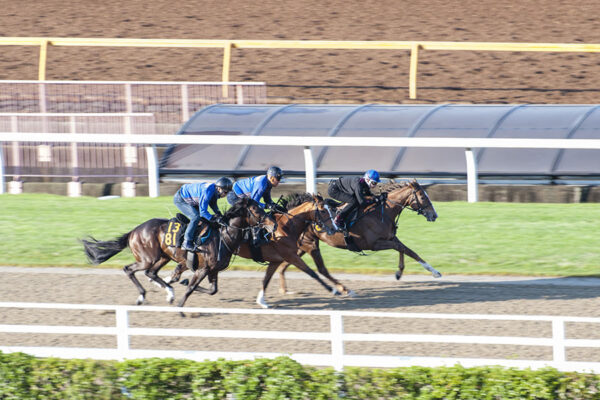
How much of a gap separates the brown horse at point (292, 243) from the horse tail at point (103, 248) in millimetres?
680

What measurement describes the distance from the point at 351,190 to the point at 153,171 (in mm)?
5485

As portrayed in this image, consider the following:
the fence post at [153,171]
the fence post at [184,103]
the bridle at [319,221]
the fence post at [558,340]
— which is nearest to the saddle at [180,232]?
the bridle at [319,221]

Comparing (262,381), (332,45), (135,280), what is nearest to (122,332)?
(262,381)

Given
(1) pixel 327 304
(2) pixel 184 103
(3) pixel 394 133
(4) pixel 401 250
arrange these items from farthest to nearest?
(2) pixel 184 103 → (3) pixel 394 133 → (4) pixel 401 250 → (1) pixel 327 304

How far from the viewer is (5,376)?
26.7 feet

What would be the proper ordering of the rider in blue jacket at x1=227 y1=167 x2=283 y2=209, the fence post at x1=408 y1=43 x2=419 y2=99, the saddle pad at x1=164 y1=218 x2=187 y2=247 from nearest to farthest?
the saddle pad at x1=164 y1=218 x2=187 y2=247 → the rider in blue jacket at x1=227 y1=167 x2=283 y2=209 → the fence post at x1=408 y1=43 x2=419 y2=99

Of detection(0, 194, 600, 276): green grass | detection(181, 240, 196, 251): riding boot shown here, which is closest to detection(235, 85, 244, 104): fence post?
detection(0, 194, 600, 276): green grass

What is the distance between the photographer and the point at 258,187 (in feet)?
36.3

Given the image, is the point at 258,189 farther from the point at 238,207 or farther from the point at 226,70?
the point at 226,70

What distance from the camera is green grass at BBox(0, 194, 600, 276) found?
42.1 feet

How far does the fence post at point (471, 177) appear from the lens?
50.1 ft

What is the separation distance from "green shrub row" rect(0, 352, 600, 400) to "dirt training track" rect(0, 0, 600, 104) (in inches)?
543

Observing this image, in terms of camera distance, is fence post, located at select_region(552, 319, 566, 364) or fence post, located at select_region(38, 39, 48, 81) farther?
fence post, located at select_region(38, 39, 48, 81)

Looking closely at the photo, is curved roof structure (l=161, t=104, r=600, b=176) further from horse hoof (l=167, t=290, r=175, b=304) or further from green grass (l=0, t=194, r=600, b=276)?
horse hoof (l=167, t=290, r=175, b=304)
